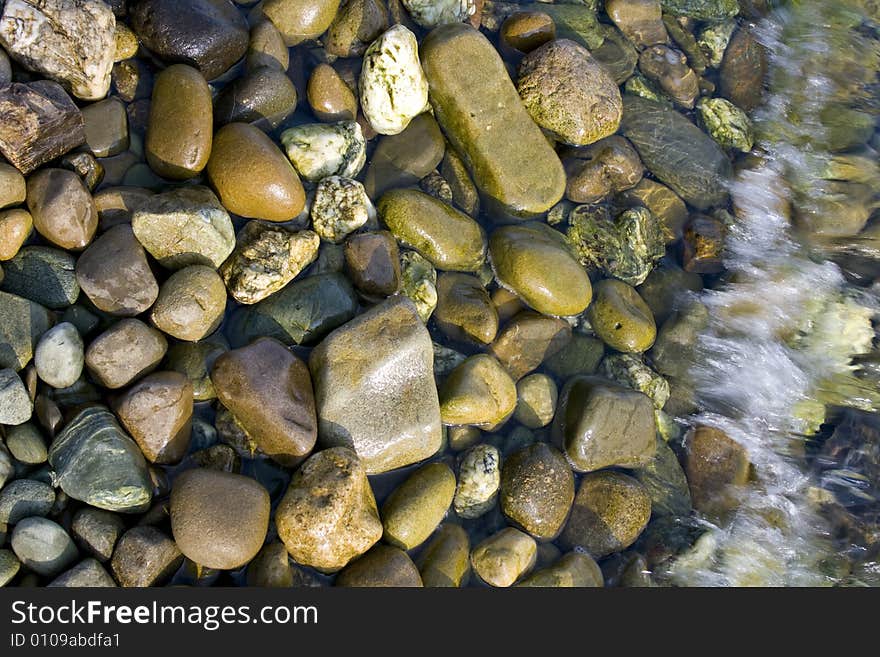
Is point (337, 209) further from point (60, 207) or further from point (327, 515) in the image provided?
point (327, 515)

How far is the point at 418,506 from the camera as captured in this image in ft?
11.5

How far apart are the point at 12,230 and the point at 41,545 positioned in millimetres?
1626

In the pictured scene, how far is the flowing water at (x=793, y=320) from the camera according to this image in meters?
4.18

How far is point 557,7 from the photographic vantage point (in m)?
5.09

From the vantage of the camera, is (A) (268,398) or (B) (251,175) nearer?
→ (A) (268,398)

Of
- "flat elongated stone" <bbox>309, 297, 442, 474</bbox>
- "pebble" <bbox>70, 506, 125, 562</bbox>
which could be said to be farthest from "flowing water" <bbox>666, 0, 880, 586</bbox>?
"pebble" <bbox>70, 506, 125, 562</bbox>

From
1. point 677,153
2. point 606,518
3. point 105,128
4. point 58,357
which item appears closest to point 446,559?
point 606,518

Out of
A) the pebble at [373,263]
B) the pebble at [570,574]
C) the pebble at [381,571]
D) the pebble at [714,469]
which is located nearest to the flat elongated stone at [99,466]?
the pebble at [381,571]

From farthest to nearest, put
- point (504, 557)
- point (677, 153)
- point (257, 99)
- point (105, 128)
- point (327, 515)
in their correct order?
point (677, 153) < point (257, 99) < point (105, 128) < point (504, 557) < point (327, 515)

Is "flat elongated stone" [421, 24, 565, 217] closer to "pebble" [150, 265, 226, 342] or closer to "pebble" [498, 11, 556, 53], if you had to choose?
"pebble" [498, 11, 556, 53]

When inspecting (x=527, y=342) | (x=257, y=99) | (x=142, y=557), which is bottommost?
(x=527, y=342)

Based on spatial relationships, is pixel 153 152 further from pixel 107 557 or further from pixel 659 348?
pixel 659 348

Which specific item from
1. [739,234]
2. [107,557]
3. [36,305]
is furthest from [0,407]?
[739,234]

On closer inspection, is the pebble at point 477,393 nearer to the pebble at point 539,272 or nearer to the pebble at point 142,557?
the pebble at point 539,272
